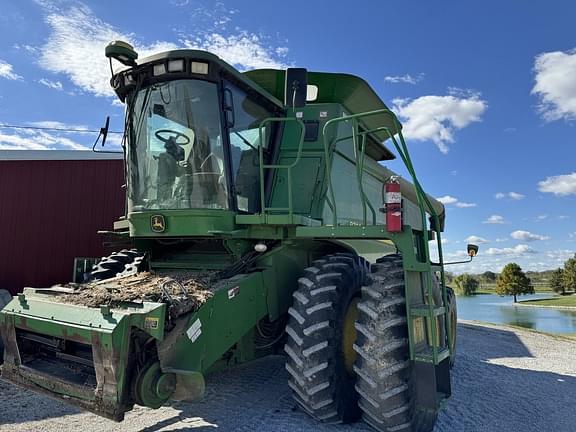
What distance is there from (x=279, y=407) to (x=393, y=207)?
2145 millimetres

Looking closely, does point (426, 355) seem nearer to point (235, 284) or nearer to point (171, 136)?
point (235, 284)

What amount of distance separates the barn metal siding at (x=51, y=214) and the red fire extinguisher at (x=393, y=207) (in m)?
8.24

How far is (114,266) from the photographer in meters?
5.70

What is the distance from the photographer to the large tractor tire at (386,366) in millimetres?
3441

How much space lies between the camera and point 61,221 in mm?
10242

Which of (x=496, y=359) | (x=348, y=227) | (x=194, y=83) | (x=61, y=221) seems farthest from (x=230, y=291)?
(x=61, y=221)

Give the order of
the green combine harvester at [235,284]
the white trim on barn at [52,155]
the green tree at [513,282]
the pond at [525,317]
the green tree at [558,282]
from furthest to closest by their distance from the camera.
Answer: the green tree at [558,282]
the green tree at [513,282]
the pond at [525,317]
the white trim on barn at [52,155]
the green combine harvester at [235,284]

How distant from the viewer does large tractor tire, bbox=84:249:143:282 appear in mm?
5520

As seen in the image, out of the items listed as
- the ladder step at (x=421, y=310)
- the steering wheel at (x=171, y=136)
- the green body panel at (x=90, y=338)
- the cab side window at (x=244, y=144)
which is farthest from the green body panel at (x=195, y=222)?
the ladder step at (x=421, y=310)

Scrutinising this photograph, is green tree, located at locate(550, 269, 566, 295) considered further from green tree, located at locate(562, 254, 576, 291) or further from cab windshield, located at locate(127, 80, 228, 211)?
cab windshield, located at locate(127, 80, 228, 211)

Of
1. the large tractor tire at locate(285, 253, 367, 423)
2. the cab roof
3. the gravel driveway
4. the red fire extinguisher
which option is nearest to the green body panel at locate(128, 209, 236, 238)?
the large tractor tire at locate(285, 253, 367, 423)

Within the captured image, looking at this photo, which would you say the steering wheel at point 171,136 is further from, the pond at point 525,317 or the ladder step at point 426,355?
the pond at point 525,317

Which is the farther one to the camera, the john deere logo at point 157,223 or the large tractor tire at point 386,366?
the john deere logo at point 157,223

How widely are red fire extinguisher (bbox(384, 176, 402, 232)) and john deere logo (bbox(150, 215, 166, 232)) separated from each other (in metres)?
2.04
